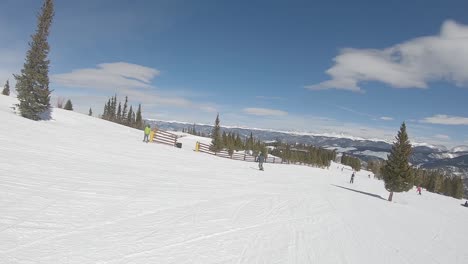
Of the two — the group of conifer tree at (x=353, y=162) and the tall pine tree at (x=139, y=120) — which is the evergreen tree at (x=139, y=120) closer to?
the tall pine tree at (x=139, y=120)

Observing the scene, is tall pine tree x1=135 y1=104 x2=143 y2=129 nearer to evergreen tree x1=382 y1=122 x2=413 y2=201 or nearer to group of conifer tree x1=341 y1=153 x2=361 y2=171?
group of conifer tree x1=341 y1=153 x2=361 y2=171

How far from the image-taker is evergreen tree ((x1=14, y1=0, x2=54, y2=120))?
34438 millimetres

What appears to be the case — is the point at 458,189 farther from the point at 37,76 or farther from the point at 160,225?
the point at 160,225

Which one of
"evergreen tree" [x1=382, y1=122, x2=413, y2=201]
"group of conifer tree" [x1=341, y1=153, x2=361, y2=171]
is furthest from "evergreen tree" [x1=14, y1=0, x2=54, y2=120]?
"group of conifer tree" [x1=341, y1=153, x2=361, y2=171]

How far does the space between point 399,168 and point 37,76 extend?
39.3 m

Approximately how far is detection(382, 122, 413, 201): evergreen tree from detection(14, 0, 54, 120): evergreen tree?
123ft

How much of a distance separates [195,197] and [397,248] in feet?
23.1

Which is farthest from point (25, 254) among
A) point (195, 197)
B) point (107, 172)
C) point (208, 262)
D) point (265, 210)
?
point (107, 172)

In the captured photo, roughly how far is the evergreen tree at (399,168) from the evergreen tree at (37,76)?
3738 cm

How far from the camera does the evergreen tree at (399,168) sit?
1310 inches

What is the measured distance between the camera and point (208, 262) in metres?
6.09

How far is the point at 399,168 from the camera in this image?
1335 inches

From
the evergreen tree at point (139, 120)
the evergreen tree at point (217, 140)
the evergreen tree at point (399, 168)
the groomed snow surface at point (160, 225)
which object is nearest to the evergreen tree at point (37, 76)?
the groomed snow surface at point (160, 225)

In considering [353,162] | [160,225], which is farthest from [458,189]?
[160,225]
